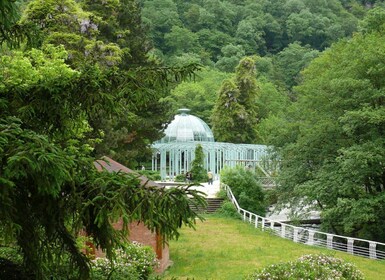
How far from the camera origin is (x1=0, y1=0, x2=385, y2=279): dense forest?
368 centimetres

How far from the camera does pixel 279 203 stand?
25.8 metres

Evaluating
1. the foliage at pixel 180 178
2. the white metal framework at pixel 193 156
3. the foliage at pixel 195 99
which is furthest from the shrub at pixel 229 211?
the foliage at pixel 195 99

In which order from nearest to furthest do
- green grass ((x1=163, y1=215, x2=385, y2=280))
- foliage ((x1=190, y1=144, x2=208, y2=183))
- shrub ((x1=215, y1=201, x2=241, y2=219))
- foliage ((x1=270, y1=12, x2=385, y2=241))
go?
green grass ((x1=163, y1=215, x2=385, y2=280)) → foliage ((x1=270, y1=12, x2=385, y2=241)) → shrub ((x1=215, y1=201, x2=241, y2=219)) → foliage ((x1=190, y1=144, x2=208, y2=183))

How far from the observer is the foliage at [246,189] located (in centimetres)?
2991

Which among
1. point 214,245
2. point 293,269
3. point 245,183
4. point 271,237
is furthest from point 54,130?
point 245,183

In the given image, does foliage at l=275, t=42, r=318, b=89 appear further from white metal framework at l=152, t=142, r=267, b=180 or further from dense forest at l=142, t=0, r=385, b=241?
white metal framework at l=152, t=142, r=267, b=180

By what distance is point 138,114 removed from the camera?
27.5m

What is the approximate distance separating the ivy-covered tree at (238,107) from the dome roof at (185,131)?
3432 millimetres

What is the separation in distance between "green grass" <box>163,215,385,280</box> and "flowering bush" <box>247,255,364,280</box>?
2.37 m

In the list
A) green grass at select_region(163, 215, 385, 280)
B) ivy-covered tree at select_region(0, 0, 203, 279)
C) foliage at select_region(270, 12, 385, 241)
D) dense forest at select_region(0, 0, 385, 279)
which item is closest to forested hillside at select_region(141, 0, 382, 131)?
dense forest at select_region(0, 0, 385, 279)

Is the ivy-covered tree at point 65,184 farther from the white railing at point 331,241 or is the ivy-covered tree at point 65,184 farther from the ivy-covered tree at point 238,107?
the ivy-covered tree at point 238,107

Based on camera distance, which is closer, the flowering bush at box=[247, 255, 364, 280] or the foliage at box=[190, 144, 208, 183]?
the flowering bush at box=[247, 255, 364, 280]

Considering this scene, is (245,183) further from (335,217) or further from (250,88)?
(250,88)

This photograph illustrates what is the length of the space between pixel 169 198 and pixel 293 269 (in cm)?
797
